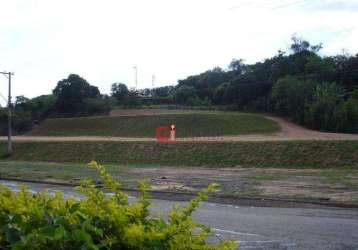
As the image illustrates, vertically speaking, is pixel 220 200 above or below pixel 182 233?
below

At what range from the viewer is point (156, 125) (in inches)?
2985

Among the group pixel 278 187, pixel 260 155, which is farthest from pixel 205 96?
pixel 278 187

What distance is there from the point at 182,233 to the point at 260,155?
36.2m

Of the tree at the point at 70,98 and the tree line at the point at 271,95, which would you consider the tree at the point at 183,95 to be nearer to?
the tree line at the point at 271,95

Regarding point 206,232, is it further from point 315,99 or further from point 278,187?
point 315,99

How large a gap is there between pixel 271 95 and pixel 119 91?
48.5 meters

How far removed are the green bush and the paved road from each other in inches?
187

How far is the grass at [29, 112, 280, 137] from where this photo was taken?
70.4 m

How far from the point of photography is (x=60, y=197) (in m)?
3.38

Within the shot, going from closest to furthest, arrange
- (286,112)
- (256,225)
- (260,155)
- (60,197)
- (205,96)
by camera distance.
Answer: (60,197)
(256,225)
(260,155)
(286,112)
(205,96)

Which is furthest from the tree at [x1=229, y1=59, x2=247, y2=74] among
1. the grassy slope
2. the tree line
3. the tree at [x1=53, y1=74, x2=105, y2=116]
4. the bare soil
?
the bare soil

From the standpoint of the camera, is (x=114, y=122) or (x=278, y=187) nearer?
(x=278, y=187)

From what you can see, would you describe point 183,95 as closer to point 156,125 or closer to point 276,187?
point 156,125

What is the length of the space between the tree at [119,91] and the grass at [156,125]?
33.6 metres
